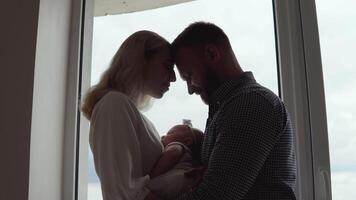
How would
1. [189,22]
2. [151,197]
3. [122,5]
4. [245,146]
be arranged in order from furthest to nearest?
1. [122,5]
2. [189,22]
3. [151,197]
4. [245,146]

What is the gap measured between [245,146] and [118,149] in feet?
1.23

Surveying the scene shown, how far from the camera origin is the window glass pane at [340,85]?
149 cm

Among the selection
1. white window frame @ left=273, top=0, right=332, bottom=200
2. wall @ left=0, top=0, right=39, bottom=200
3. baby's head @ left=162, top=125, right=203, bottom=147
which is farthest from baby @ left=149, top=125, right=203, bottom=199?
wall @ left=0, top=0, right=39, bottom=200

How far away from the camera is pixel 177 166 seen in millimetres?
1173

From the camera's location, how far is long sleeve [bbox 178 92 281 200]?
949 millimetres

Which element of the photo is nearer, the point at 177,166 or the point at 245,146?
the point at 245,146

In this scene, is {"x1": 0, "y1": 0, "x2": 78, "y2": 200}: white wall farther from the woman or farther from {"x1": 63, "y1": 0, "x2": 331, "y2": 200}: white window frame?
the woman

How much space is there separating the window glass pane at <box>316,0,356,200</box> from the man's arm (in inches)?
26.2

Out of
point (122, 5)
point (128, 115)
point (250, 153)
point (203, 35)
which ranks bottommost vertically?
point (250, 153)

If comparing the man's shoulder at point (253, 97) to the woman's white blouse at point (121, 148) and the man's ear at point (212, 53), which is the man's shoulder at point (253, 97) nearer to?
the man's ear at point (212, 53)

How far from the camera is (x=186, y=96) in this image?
1.70 m

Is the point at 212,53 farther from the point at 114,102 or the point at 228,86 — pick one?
the point at 114,102

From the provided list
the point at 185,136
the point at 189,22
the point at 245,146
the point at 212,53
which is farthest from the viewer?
the point at 189,22

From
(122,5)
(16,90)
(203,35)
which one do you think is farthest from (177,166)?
(122,5)
